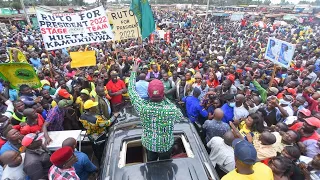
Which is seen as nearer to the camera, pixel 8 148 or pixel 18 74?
pixel 8 148

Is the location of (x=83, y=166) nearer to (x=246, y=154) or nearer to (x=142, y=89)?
Result: (x=246, y=154)

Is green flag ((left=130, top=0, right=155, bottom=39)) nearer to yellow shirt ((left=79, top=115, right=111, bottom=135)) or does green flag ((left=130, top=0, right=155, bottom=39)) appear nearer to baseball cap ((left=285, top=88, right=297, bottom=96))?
yellow shirt ((left=79, top=115, right=111, bottom=135))

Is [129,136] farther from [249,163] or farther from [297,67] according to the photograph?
[297,67]

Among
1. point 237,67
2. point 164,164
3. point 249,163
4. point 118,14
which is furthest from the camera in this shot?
point 237,67

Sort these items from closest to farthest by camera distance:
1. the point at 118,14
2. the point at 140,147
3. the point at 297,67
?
the point at 140,147, the point at 118,14, the point at 297,67

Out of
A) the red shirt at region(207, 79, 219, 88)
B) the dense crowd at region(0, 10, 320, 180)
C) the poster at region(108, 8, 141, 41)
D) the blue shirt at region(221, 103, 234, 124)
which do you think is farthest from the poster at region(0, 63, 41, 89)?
the red shirt at region(207, 79, 219, 88)

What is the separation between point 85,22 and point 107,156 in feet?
15.7

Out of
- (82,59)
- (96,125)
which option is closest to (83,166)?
(96,125)

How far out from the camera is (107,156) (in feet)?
8.95

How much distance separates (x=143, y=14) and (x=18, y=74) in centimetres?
400

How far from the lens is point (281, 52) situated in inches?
232

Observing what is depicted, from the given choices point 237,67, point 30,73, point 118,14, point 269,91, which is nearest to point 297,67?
point 237,67

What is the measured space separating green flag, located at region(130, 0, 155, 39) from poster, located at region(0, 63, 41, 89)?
348 centimetres

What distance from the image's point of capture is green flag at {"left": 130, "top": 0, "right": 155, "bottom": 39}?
22.5 ft
